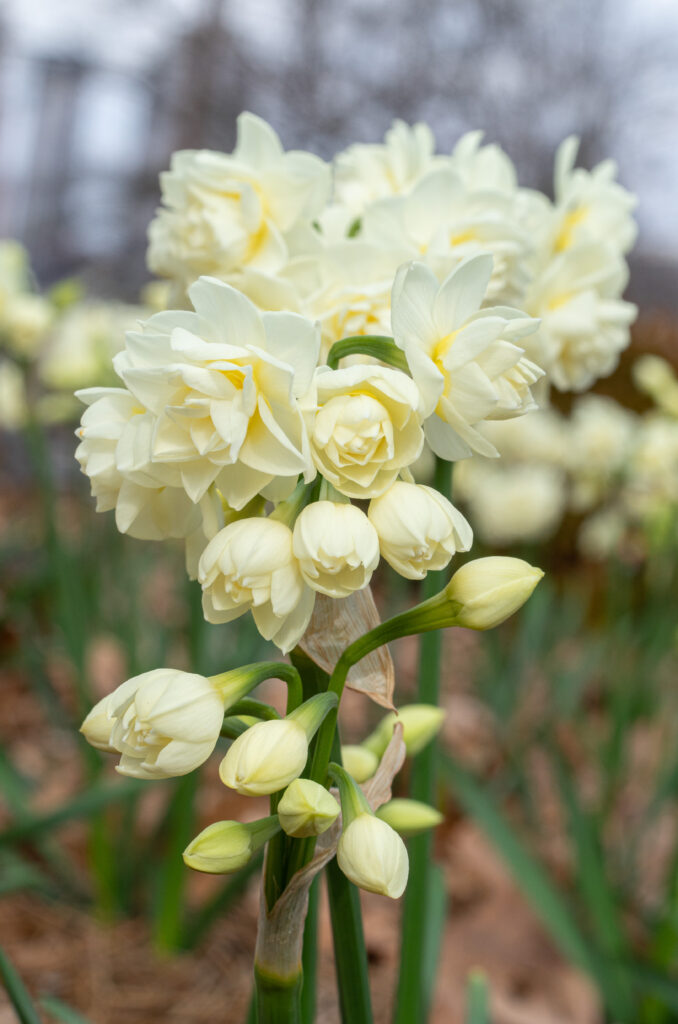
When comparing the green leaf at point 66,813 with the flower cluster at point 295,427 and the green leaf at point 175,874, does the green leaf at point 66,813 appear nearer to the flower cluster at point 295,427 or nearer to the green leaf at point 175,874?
the green leaf at point 175,874

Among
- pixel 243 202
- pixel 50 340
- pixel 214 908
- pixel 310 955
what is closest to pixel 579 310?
pixel 243 202

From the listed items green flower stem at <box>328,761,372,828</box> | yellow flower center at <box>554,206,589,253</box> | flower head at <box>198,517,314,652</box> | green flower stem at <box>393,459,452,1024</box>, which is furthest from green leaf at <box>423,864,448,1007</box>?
yellow flower center at <box>554,206,589,253</box>

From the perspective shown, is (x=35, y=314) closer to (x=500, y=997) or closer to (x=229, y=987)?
(x=229, y=987)

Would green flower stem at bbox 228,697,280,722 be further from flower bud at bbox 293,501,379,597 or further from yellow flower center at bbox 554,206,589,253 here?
yellow flower center at bbox 554,206,589,253

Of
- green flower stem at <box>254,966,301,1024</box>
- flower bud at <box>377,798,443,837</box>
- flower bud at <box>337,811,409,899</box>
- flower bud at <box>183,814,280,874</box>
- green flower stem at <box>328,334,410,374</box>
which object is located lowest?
green flower stem at <box>254,966,301,1024</box>

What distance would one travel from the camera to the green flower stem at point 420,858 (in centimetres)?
86

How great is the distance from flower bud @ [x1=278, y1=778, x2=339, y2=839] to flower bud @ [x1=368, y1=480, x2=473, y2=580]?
0.15 metres

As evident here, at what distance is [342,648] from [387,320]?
296 mm

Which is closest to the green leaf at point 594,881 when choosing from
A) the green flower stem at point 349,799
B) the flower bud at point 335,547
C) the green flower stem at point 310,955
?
the green flower stem at point 310,955

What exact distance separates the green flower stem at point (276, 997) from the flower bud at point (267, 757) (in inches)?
6.6

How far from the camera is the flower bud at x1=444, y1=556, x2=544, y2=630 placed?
57cm

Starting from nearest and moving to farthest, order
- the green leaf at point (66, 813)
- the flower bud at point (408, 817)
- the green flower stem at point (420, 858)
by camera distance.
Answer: the flower bud at point (408, 817)
the green flower stem at point (420, 858)
the green leaf at point (66, 813)

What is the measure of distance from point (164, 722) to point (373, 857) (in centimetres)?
16

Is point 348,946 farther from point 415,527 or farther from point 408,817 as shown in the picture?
point 415,527
